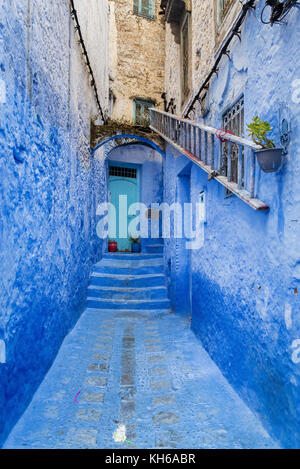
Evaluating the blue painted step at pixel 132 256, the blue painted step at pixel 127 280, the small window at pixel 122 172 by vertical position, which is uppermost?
the small window at pixel 122 172

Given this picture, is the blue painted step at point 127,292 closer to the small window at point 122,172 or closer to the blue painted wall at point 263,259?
the blue painted wall at point 263,259

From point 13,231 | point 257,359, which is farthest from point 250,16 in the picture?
point 257,359

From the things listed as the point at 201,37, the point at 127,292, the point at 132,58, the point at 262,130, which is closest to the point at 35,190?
the point at 262,130

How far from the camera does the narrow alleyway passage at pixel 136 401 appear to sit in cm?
228

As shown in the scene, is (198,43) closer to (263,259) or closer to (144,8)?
(263,259)

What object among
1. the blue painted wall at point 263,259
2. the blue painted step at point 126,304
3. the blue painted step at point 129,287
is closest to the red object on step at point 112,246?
the blue painted step at point 129,287

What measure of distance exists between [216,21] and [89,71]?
9.92 feet

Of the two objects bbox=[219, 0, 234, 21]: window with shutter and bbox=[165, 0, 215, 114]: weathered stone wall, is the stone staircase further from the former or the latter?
bbox=[219, 0, 234, 21]: window with shutter

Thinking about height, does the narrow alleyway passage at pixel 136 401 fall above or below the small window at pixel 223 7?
below

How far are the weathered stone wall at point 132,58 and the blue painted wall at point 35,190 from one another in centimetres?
587

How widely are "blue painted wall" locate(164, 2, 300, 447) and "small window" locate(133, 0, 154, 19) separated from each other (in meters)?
9.30

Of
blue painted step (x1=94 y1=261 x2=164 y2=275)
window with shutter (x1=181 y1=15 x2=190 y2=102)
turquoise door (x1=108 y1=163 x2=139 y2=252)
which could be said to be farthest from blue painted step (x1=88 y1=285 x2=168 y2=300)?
window with shutter (x1=181 y1=15 x2=190 y2=102)

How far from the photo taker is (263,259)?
7.99 ft
